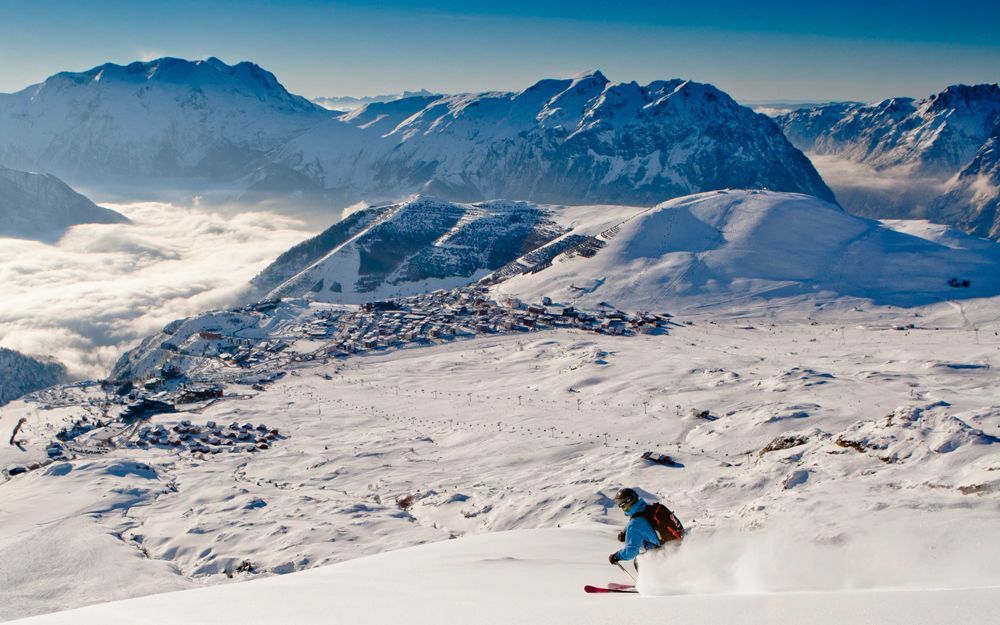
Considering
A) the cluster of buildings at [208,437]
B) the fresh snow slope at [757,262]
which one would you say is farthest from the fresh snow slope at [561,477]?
the fresh snow slope at [757,262]

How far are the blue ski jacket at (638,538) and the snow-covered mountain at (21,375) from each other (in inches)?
5775

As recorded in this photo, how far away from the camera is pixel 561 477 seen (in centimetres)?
3606

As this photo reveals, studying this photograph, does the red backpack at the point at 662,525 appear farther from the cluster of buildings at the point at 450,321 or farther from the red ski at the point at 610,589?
the cluster of buildings at the point at 450,321

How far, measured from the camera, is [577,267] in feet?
412

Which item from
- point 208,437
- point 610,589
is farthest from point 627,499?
point 208,437

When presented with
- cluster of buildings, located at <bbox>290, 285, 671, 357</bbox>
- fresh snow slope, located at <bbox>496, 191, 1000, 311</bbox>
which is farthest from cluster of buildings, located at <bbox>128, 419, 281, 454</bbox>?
fresh snow slope, located at <bbox>496, 191, 1000, 311</bbox>

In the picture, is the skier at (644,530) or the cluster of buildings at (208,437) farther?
the cluster of buildings at (208,437)

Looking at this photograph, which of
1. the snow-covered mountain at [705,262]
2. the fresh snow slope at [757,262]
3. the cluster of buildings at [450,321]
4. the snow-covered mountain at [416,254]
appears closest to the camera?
the cluster of buildings at [450,321]

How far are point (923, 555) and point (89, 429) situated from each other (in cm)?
7843

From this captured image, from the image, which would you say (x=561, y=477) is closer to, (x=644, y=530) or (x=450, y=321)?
(x=644, y=530)

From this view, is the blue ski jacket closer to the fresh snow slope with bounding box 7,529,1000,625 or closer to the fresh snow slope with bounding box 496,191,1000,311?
the fresh snow slope with bounding box 7,529,1000,625

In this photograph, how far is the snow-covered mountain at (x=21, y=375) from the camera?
132000 mm

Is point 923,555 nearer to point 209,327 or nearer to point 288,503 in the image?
point 288,503

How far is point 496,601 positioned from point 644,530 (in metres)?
Answer: 3.82
